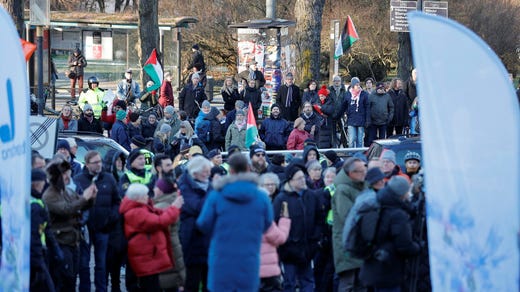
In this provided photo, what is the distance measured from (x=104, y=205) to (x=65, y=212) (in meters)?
0.73

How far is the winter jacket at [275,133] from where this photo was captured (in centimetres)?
2009

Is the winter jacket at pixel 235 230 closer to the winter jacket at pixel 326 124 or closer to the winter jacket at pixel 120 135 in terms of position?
the winter jacket at pixel 120 135

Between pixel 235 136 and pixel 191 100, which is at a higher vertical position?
pixel 191 100

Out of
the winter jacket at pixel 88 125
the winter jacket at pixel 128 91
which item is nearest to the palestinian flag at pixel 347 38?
the winter jacket at pixel 128 91

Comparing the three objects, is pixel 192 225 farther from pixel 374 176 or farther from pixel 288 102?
pixel 288 102

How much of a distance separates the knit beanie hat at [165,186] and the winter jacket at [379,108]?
11902 millimetres

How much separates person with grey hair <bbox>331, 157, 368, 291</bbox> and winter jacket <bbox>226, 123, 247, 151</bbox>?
305 inches

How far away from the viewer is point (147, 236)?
11.1m

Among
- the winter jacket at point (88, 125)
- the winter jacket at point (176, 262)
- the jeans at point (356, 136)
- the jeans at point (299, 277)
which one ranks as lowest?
the jeans at point (299, 277)

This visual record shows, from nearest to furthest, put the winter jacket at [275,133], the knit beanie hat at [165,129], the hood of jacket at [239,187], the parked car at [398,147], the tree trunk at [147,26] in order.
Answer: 1. the hood of jacket at [239,187]
2. the parked car at [398,147]
3. the knit beanie hat at [165,129]
4. the winter jacket at [275,133]
5. the tree trunk at [147,26]

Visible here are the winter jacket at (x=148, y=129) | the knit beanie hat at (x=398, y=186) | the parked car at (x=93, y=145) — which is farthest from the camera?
the winter jacket at (x=148, y=129)

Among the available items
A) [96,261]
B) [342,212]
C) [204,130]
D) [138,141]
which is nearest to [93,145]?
[138,141]

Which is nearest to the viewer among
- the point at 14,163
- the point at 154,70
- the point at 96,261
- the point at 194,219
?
the point at 14,163

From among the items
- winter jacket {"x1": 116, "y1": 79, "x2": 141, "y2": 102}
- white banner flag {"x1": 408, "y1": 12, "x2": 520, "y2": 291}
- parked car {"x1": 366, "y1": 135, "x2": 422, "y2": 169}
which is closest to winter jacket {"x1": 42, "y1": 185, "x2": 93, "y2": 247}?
white banner flag {"x1": 408, "y1": 12, "x2": 520, "y2": 291}
